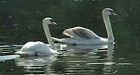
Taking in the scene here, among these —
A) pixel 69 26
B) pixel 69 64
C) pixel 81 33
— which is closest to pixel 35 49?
pixel 69 64

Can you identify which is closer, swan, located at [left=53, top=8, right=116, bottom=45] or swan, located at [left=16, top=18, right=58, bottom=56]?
swan, located at [left=16, top=18, right=58, bottom=56]

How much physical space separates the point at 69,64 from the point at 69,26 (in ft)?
35.8

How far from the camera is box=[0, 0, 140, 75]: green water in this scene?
18750mm

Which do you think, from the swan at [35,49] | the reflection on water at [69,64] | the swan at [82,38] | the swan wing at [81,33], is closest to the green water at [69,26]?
the reflection on water at [69,64]

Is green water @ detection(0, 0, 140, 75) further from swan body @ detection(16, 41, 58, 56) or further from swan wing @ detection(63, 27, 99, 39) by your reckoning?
swan wing @ detection(63, 27, 99, 39)

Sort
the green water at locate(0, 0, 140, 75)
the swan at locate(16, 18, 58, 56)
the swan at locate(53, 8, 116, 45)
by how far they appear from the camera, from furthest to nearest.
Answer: the swan at locate(53, 8, 116, 45) < the swan at locate(16, 18, 58, 56) < the green water at locate(0, 0, 140, 75)

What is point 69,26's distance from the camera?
1195 inches

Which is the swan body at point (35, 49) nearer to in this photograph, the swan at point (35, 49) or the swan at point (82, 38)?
the swan at point (35, 49)

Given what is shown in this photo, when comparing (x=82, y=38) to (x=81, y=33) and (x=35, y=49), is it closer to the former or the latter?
(x=81, y=33)

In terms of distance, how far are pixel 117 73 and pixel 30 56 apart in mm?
4311

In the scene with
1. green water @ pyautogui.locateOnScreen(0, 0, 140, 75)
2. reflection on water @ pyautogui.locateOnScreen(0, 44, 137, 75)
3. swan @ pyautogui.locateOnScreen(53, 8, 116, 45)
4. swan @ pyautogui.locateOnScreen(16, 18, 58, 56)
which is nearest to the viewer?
reflection on water @ pyautogui.locateOnScreen(0, 44, 137, 75)

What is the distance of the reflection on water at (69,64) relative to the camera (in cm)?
1822

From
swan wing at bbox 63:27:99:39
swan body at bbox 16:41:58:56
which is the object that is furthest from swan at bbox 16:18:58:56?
swan wing at bbox 63:27:99:39

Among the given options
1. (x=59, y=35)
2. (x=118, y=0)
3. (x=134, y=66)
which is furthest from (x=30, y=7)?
(x=134, y=66)
